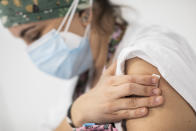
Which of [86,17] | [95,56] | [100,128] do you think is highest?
[86,17]

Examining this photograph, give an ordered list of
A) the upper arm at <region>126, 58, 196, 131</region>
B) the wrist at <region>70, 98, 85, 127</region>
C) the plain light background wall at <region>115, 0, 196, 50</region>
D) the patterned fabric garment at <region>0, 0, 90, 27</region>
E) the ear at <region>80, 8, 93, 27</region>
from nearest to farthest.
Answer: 1. the upper arm at <region>126, 58, 196, 131</region>
2. the wrist at <region>70, 98, 85, 127</region>
3. the patterned fabric garment at <region>0, 0, 90, 27</region>
4. the ear at <region>80, 8, 93, 27</region>
5. the plain light background wall at <region>115, 0, 196, 50</region>

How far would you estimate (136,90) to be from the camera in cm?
57

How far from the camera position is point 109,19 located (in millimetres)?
1101

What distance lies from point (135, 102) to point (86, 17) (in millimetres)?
558

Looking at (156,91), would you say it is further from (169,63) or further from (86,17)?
(86,17)

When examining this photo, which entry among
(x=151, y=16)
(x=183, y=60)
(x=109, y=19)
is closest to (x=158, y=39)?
(x=183, y=60)

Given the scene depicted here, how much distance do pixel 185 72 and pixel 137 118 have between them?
23cm

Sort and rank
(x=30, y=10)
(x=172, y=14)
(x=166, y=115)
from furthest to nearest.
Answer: (x=172, y=14)
(x=30, y=10)
(x=166, y=115)

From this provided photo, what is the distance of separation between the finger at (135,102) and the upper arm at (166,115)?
0.8 inches

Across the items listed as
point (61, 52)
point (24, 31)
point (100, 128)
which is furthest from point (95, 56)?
point (100, 128)

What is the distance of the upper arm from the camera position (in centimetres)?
54

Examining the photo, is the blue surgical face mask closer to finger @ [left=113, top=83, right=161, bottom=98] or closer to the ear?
the ear

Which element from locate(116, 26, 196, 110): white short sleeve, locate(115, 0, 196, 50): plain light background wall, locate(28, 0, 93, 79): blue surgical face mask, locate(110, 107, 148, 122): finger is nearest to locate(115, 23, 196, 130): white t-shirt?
locate(116, 26, 196, 110): white short sleeve

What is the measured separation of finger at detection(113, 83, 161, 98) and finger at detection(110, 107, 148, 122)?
5 centimetres
